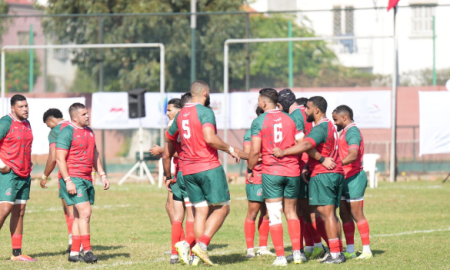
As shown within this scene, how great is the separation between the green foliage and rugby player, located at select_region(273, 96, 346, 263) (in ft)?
66.4

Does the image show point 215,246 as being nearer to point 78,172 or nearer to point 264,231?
point 264,231

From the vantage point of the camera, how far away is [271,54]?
87.8 feet

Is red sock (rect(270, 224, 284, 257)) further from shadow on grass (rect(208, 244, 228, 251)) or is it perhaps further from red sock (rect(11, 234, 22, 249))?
red sock (rect(11, 234, 22, 249))

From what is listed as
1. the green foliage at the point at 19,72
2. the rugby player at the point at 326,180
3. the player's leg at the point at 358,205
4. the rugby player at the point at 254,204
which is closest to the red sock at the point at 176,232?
the rugby player at the point at 254,204

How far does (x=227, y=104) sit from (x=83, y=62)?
7.51 metres

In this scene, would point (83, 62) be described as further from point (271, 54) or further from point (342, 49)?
point (342, 49)

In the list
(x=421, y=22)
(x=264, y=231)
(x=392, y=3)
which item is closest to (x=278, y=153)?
(x=264, y=231)

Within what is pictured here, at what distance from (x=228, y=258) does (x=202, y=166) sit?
4.85 feet

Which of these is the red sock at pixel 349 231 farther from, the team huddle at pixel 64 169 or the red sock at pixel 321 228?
the team huddle at pixel 64 169

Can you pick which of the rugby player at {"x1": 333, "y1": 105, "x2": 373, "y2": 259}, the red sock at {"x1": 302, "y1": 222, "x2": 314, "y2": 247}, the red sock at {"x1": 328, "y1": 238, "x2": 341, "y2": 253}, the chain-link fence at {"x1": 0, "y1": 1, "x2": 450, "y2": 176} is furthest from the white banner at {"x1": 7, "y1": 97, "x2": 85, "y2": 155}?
the red sock at {"x1": 328, "y1": 238, "x2": 341, "y2": 253}

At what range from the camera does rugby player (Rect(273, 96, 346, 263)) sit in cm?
820

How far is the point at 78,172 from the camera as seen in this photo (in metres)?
8.54

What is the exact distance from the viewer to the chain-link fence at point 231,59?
854 inches

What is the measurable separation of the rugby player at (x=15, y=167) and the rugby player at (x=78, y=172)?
2.07 ft
